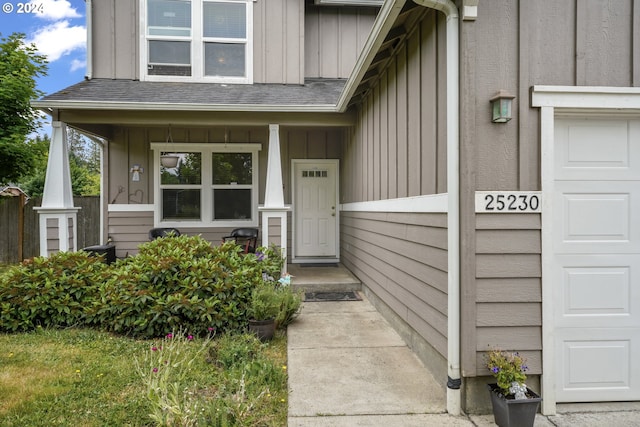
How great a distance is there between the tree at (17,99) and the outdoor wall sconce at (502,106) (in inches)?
292

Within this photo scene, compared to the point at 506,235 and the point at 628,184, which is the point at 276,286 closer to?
the point at 506,235

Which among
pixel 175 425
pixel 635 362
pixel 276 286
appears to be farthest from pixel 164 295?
pixel 635 362

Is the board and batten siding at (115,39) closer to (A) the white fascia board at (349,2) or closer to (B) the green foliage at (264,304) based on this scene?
(A) the white fascia board at (349,2)

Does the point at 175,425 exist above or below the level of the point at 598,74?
below

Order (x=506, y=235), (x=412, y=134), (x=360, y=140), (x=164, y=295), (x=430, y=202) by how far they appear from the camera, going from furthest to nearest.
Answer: (x=360, y=140), (x=164, y=295), (x=412, y=134), (x=430, y=202), (x=506, y=235)

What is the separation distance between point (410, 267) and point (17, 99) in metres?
7.25

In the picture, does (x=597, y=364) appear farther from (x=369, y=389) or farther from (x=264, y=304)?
(x=264, y=304)

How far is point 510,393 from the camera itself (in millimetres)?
2309

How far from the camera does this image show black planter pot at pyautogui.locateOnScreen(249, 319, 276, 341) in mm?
3859

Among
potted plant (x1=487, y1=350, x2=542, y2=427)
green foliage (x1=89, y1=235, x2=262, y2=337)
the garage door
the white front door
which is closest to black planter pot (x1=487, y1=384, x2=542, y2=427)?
potted plant (x1=487, y1=350, x2=542, y2=427)

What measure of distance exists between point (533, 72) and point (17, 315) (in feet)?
17.3

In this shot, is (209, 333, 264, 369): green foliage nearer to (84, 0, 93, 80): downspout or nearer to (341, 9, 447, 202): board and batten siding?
(341, 9, 447, 202): board and batten siding

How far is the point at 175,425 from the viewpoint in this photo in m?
2.19

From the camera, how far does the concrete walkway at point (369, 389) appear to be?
2.43m
